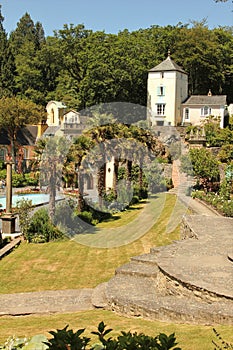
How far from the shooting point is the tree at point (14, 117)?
5203 centimetres

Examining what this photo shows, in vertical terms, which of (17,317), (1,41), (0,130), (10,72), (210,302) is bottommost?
(17,317)

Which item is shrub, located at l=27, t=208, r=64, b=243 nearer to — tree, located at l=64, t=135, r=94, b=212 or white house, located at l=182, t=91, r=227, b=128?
tree, located at l=64, t=135, r=94, b=212

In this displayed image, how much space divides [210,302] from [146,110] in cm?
5066

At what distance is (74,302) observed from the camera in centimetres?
1277

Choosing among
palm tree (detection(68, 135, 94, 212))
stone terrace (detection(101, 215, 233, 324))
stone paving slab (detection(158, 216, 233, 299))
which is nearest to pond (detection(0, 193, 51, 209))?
palm tree (detection(68, 135, 94, 212))

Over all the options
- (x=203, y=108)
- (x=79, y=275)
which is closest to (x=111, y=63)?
(x=203, y=108)

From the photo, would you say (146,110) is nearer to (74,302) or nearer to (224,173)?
(224,173)

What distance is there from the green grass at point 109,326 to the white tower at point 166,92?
46.5 meters

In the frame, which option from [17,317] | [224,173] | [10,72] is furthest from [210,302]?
[10,72]

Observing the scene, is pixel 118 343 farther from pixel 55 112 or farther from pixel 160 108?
pixel 55 112

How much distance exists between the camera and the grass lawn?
9141 mm

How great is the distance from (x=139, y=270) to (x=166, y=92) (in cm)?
4459

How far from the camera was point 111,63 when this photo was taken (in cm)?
5994

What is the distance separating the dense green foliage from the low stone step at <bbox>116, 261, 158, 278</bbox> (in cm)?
4707
